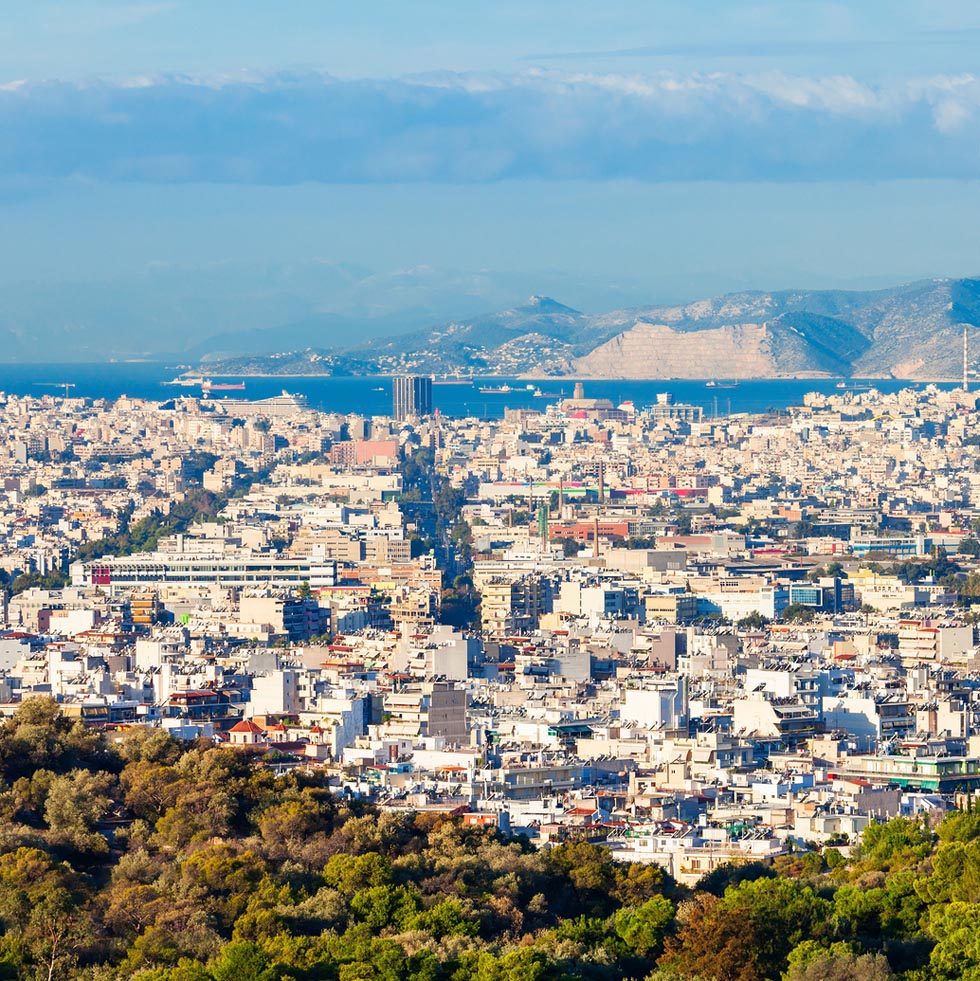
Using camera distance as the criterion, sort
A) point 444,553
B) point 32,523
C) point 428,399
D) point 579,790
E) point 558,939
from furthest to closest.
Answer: point 428,399, point 32,523, point 444,553, point 579,790, point 558,939

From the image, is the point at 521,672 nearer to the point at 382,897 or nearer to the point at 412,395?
the point at 382,897

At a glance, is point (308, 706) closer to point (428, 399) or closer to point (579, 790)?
point (579, 790)

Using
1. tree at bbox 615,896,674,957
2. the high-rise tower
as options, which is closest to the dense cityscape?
tree at bbox 615,896,674,957

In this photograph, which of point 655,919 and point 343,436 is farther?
point 343,436

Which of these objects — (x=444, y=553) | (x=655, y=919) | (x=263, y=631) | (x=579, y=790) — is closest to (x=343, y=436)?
(x=444, y=553)

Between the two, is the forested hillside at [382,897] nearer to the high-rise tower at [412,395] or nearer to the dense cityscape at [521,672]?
the dense cityscape at [521,672]

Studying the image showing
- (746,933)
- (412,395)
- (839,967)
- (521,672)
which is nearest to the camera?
(839,967)

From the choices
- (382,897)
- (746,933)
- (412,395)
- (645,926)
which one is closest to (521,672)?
(382,897)
